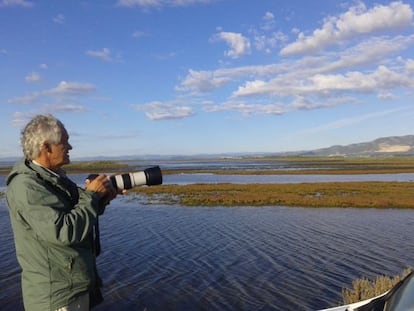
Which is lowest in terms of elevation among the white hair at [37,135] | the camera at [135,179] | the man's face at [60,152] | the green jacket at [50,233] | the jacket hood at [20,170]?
the green jacket at [50,233]

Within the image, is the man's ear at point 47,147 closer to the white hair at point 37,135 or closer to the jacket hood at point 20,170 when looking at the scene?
the white hair at point 37,135

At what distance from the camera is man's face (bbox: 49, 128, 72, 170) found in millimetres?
2951

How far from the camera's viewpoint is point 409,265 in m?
12.3

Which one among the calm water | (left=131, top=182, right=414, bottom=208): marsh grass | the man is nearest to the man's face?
the man

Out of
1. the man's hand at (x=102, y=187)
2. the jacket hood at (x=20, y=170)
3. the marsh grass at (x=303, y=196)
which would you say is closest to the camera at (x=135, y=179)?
the man's hand at (x=102, y=187)

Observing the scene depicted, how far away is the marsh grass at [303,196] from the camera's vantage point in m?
26.1

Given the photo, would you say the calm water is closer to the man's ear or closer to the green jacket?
the green jacket

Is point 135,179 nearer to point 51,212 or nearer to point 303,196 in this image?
point 51,212

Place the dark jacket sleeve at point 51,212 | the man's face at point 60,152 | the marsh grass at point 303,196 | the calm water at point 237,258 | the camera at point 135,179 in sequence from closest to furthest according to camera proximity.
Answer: the dark jacket sleeve at point 51,212
the man's face at point 60,152
the camera at point 135,179
the calm water at point 237,258
the marsh grass at point 303,196

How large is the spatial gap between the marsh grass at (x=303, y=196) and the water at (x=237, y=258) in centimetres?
405

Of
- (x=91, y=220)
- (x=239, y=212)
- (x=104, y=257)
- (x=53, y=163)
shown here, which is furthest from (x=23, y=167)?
(x=239, y=212)

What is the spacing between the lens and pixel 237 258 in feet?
42.9

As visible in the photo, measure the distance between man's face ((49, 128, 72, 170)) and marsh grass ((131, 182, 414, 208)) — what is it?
23.9 m

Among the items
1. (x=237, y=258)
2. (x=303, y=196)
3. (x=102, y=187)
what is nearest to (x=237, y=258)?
(x=237, y=258)
